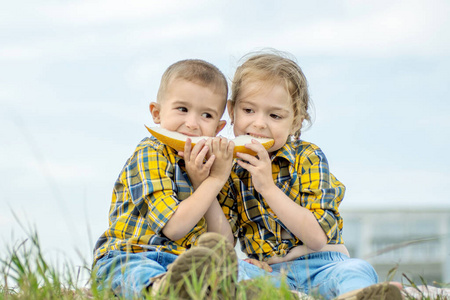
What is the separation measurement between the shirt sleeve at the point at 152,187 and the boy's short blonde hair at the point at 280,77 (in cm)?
66

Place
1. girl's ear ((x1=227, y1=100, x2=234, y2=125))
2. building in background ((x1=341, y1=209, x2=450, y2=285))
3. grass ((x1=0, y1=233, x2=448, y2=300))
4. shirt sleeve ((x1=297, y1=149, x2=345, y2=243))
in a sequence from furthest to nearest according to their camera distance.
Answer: building in background ((x1=341, y1=209, x2=450, y2=285)), girl's ear ((x1=227, y1=100, x2=234, y2=125)), shirt sleeve ((x1=297, y1=149, x2=345, y2=243)), grass ((x1=0, y1=233, x2=448, y2=300))

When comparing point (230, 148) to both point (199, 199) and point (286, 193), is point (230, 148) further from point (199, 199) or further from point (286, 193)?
point (286, 193)

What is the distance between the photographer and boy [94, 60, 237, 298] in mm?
2910

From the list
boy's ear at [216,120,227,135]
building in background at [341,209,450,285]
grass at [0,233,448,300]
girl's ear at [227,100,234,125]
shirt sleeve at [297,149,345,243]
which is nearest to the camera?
grass at [0,233,448,300]

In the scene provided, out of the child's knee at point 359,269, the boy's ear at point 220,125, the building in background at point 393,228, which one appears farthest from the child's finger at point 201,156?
the building in background at point 393,228

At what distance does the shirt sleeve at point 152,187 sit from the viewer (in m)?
2.93

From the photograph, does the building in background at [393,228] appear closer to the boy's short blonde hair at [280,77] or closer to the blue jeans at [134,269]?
the boy's short blonde hair at [280,77]

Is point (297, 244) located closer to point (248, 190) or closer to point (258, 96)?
point (248, 190)

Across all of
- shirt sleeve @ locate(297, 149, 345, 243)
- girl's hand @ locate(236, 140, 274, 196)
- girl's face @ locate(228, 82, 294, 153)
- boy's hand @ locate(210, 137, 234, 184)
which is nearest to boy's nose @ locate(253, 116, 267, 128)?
girl's face @ locate(228, 82, 294, 153)

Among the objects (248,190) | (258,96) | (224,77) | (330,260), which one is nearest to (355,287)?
(330,260)

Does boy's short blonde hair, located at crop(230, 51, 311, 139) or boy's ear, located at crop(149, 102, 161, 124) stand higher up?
boy's short blonde hair, located at crop(230, 51, 311, 139)

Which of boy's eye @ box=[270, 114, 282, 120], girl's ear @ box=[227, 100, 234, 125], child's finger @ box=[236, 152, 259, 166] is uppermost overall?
girl's ear @ box=[227, 100, 234, 125]

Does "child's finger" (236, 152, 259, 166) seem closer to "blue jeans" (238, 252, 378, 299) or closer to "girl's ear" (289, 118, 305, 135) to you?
"girl's ear" (289, 118, 305, 135)

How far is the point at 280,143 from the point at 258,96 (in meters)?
0.33
